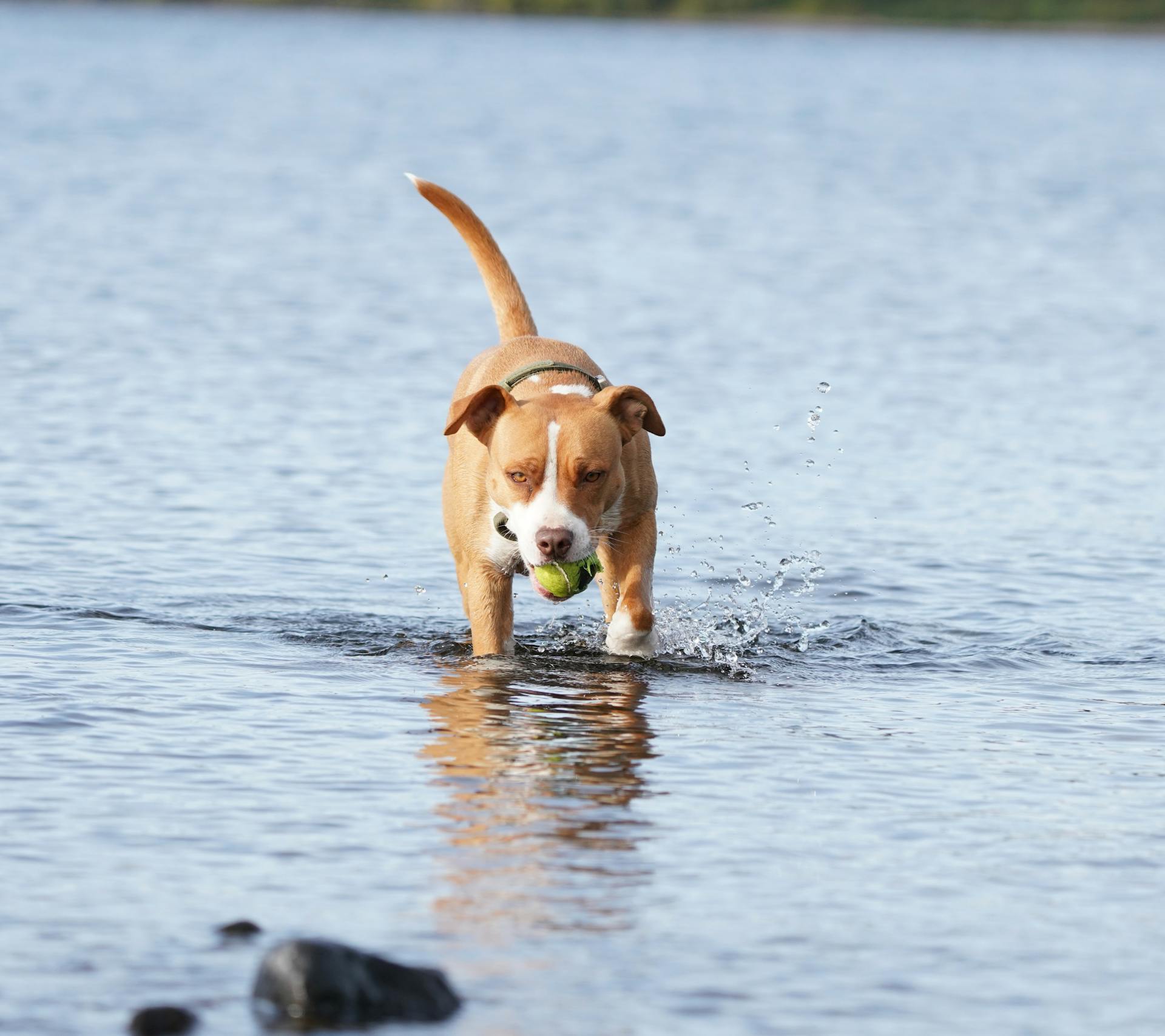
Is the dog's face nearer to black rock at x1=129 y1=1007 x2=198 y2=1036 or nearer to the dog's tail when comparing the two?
the dog's tail

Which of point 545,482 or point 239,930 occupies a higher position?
point 545,482

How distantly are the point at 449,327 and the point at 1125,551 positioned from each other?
9.75 meters

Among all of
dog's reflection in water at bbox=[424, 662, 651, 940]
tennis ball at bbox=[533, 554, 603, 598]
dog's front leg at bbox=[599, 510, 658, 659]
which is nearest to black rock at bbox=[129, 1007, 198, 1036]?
dog's reflection in water at bbox=[424, 662, 651, 940]

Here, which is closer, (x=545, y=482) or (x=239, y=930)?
(x=239, y=930)

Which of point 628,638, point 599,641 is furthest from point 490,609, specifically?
point 599,641

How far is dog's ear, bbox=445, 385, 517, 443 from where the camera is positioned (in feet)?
27.6

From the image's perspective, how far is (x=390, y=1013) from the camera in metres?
5.31

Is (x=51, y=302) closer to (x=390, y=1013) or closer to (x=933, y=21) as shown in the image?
(x=390, y=1013)

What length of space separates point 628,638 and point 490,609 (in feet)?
2.05

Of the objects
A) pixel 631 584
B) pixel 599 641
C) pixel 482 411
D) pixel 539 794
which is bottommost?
pixel 539 794

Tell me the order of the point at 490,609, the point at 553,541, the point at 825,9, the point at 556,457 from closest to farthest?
the point at 553,541, the point at 556,457, the point at 490,609, the point at 825,9

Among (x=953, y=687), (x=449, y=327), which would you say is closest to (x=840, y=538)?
(x=953, y=687)

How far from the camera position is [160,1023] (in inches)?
204

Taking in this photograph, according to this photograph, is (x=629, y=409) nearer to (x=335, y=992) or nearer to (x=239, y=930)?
(x=239, y=930)
